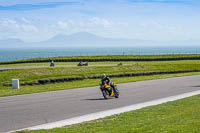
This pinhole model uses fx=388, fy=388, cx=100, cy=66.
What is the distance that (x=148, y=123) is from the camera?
12078 millimetres

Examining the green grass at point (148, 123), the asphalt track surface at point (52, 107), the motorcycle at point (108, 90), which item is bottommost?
the asphalt track surface at point (52, 107)

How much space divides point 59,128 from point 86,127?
0.83 metres

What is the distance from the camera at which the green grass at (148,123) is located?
35.6 ft

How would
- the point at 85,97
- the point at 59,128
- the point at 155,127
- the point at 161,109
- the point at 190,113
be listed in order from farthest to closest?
the point at 85,97 → the point at 161,109 → the point at 190,113 → the point at 59,128 → the point at 155,127

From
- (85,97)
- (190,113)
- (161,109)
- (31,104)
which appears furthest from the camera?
(85,97)

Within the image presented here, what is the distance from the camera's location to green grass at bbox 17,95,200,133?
10836 millimetres

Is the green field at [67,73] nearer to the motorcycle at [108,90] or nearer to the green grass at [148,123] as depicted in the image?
the motorcycle at [108,90]

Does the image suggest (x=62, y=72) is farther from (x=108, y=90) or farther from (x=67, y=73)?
(x=108, y=90)

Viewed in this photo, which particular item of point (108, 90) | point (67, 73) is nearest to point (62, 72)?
point (67, 73)

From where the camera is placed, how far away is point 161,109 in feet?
51.9

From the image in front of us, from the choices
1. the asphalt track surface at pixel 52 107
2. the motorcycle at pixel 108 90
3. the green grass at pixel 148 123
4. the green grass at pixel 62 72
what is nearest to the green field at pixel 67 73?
the green grass at pixel 62 72

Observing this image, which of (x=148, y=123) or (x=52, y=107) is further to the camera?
(x=52, y=107)

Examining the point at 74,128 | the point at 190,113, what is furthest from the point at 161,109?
the point at 74,128

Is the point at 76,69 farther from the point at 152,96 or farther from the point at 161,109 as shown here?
the point at 161,109
